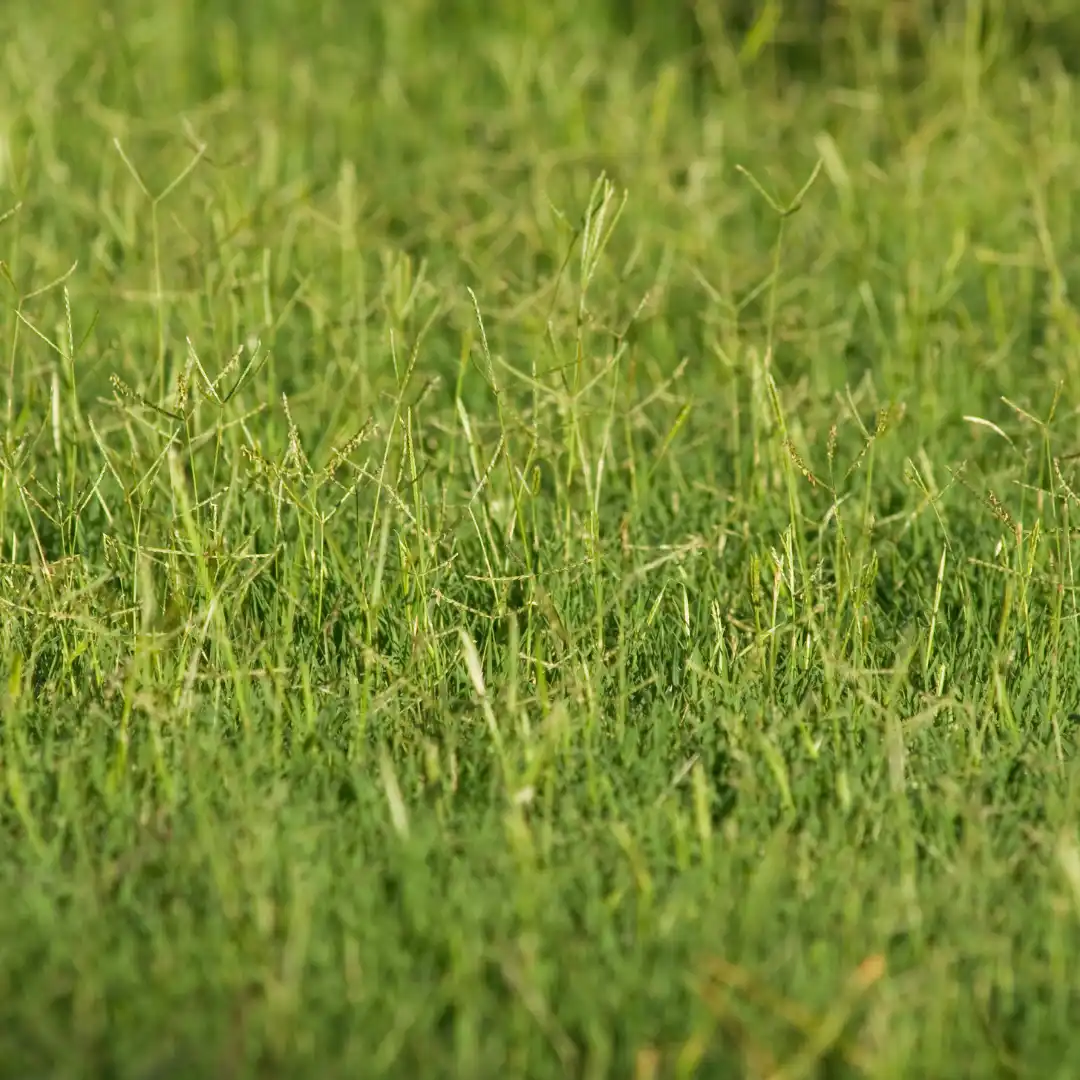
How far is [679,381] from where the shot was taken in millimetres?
3705

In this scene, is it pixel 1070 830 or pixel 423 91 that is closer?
pixel 1070 830

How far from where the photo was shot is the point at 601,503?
320cm

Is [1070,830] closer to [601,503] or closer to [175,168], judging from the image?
[601,503]

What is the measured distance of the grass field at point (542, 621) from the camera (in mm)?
1960

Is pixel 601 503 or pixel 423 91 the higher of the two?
pixel 423 91

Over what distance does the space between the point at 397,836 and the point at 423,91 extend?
350 centimetres

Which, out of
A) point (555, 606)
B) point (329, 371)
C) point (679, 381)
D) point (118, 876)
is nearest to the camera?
point (118, 876)

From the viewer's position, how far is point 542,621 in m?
2.73

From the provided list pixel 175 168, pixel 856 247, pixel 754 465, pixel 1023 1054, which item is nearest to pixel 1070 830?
pixel 1023 1054

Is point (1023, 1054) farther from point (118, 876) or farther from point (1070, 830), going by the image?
point (118, 876)

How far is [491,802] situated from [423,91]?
341 centimetres

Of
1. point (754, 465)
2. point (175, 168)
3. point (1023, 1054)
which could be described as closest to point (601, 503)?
point (754, 465)

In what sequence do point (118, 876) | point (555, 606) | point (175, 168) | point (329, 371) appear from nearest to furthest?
point (118, 876) → point (555, 606) → point (329, 371) → point (175, 168)

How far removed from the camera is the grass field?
6.43ft
